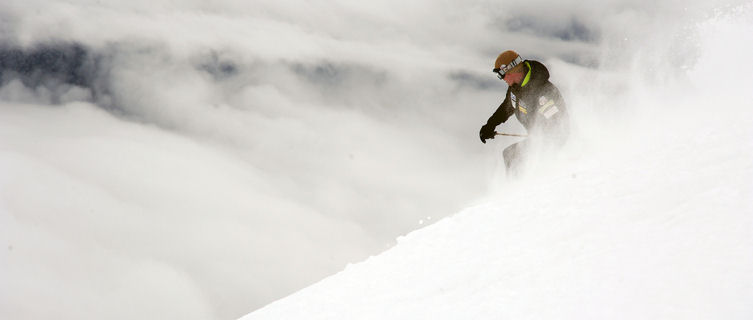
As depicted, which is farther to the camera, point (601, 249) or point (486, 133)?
point (486, 133)

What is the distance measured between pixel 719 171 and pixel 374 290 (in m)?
2.85

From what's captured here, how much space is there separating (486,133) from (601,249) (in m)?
7.46

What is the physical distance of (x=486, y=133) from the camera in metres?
10.4

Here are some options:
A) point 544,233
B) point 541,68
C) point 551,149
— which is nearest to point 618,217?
point 544,233

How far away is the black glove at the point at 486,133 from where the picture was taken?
1034 cm

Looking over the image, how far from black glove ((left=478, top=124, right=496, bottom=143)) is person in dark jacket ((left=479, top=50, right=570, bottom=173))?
0.92 metres

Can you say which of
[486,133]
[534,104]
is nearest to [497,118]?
[486,133]

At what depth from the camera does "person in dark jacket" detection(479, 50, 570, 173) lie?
9.10 metres

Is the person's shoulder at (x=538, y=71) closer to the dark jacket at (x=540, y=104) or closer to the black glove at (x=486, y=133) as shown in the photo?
the dark jacket at (x=540, y=104)

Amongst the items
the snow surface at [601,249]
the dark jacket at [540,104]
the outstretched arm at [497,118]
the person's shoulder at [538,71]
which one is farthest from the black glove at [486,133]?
the snow surface at [601,249]

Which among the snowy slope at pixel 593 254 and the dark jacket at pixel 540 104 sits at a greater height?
the dark jacket at pixel 540 104

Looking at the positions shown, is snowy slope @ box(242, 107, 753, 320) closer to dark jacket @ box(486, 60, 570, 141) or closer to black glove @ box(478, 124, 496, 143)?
dark jacket @ box(486, 60, 570, 141)

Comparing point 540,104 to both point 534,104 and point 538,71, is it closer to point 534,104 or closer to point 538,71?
point 534,104

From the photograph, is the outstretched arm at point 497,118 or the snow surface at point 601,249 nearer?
the snow surface at point 601,249
